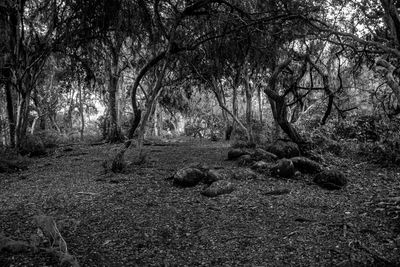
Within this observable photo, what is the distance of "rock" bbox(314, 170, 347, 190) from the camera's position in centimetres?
573

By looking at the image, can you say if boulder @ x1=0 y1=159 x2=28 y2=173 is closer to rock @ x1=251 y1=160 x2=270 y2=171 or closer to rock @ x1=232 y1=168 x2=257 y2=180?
rock @ x1=232 y1=168 x2=257 y2=180

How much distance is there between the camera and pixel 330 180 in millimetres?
5832

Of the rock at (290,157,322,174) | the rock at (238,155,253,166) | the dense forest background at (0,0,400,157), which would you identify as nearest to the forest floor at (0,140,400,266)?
the rock at (290,157,322,174)

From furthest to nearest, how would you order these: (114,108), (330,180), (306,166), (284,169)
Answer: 1. (114,108)
2. (306,166)
3. (284,169)
4. (330,180)

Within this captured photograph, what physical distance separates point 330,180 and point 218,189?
210 centimetres

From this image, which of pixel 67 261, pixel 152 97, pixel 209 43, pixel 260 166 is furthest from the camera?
pixel 209 43

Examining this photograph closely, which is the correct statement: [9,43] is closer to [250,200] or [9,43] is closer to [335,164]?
[250,200]

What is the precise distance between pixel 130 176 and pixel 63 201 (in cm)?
178

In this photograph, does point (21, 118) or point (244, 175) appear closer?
point (244, 175)

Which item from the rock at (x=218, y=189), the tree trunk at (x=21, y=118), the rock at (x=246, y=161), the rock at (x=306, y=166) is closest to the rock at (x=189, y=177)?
the rock at (x=218, y=189)

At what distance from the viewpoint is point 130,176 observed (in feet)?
21.8

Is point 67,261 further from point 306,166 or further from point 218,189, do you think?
point 306,166

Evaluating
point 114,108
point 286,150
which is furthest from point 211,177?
point 114,108

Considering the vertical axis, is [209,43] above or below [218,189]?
above
